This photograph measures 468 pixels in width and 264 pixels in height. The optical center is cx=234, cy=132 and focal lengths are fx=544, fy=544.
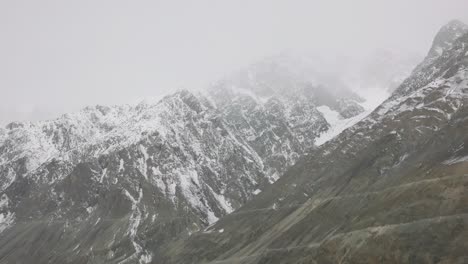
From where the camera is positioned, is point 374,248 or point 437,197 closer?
point 374,248

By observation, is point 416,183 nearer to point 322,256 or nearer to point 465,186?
point 465,186

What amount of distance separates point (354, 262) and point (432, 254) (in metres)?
24.6

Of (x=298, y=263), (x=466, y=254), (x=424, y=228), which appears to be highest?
(x=298, y=263)

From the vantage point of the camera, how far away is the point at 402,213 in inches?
6752

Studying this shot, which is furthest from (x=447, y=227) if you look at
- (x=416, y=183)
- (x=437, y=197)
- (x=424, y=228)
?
(x=416, y=183)

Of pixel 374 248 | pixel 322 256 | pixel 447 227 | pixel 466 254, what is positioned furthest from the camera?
pixel 322 256

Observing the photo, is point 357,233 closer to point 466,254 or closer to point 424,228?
point 424,228

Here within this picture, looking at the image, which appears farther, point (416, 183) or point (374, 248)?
point (416, 183)

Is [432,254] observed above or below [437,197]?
below

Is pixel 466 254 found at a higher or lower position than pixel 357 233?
lower

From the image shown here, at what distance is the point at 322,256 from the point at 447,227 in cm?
4422

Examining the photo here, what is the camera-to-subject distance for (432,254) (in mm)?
127625

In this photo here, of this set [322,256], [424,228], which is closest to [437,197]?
[424,228]

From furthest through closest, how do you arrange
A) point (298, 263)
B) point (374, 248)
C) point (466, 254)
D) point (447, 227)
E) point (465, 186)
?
1. point (298, 263)
2. point (465, 186)
3. point (374, 248)
4. point (447, 227)
5. point (466, 254)
